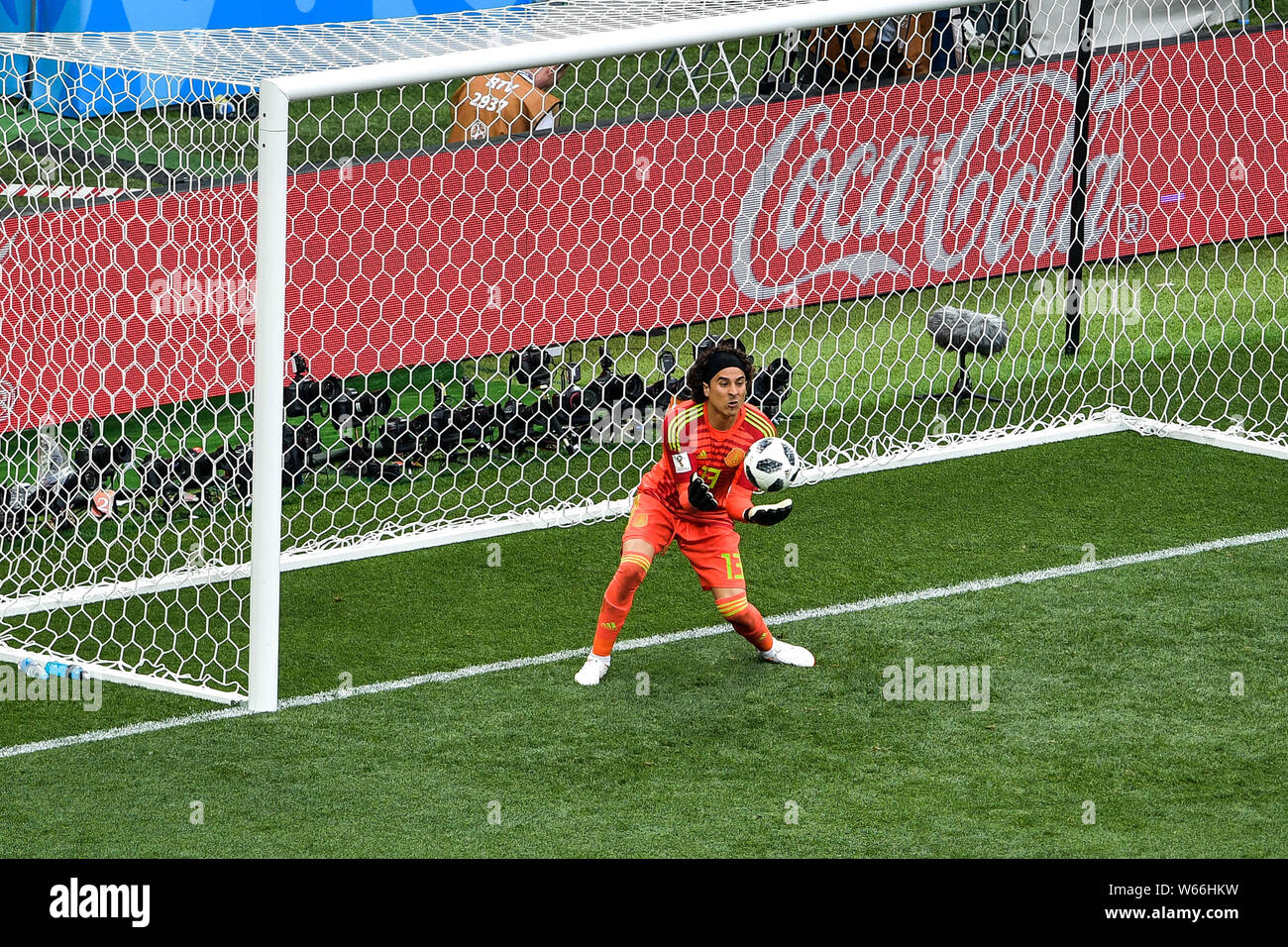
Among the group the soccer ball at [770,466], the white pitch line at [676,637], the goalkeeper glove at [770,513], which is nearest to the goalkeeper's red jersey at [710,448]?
the soccer ball at [770,466]

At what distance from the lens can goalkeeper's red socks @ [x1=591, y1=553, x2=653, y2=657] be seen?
6.57 m

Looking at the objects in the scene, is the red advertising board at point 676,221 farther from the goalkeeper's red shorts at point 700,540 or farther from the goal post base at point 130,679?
the goalkeeper's red shorts at point 700,540

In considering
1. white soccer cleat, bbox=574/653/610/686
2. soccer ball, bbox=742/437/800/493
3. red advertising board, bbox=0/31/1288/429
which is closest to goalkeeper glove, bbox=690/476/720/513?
soccer ball, bbox=742/437/800/493

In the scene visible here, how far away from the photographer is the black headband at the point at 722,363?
639 cm

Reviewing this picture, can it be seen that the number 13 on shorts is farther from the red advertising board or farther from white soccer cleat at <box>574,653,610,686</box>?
the red advertising board

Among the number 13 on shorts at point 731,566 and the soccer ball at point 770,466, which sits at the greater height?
the soccer ball at point 770,466

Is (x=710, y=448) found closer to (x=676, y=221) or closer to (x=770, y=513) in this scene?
(x=770, y=513)

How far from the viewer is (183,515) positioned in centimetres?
830

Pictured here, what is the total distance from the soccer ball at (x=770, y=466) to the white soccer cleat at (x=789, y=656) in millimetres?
811

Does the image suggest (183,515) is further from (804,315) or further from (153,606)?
(804,315)

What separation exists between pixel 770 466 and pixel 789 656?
36.5 inches

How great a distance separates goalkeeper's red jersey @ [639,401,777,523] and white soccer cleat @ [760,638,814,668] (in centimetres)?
63

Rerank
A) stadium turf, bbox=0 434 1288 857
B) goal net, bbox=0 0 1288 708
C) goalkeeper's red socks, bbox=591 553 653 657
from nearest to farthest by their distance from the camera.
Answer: stadium turf, bbox=0 434 1288 857
goalkeeper's red socks, bbox=591 553 653 657
goal net, bbox=0 0 1288 708

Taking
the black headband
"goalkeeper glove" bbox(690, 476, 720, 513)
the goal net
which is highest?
the goal net
